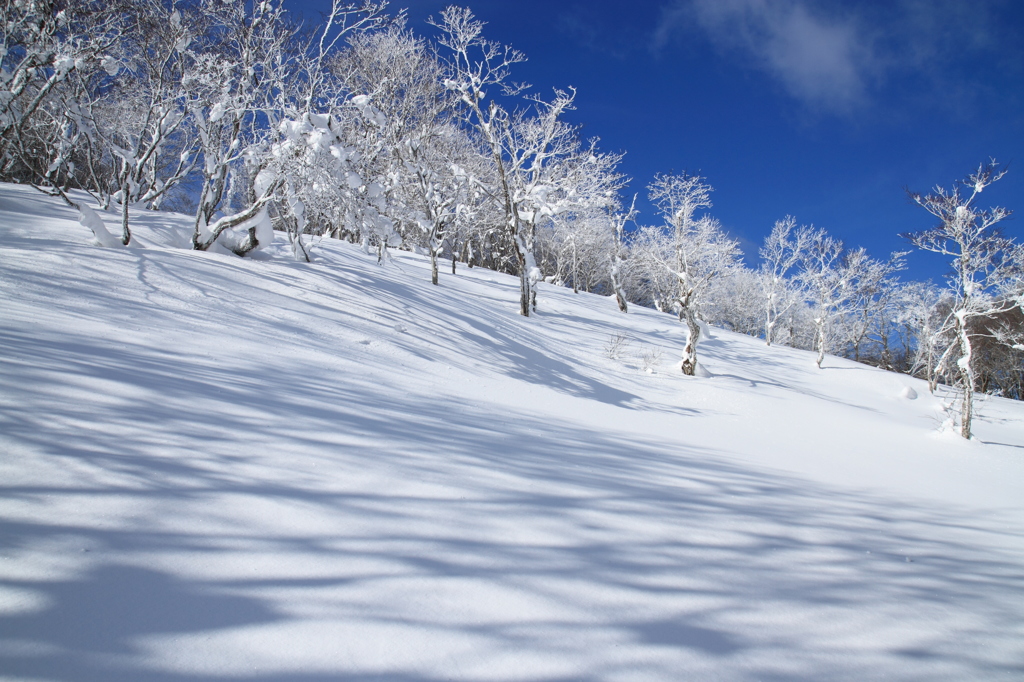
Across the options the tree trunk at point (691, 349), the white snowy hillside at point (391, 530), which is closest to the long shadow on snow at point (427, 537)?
the white snowy hillside at point (391, 530)

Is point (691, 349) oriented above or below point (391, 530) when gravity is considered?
above

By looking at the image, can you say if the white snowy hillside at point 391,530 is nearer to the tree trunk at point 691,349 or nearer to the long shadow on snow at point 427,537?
the long shadow on snow at point 427,537

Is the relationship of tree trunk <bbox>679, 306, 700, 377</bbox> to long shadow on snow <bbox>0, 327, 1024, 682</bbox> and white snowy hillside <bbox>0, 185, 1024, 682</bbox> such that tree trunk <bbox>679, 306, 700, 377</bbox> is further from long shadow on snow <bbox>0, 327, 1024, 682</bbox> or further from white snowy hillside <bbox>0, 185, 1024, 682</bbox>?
long shadow on snow <bbox>0, 327, 1024, 682</bbox>

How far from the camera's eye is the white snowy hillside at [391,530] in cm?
128

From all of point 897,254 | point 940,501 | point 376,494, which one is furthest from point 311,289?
point 897,254

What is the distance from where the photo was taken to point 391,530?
183 cm

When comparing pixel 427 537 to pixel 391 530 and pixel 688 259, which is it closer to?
pixel 391 530

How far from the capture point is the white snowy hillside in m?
1.28

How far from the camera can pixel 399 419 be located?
10.4ft

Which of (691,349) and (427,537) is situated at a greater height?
(691,349)

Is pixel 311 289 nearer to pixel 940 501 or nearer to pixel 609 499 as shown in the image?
pixel 609 499

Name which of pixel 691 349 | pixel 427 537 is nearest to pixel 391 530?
pixel 427 537

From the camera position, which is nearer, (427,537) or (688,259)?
(427,537)

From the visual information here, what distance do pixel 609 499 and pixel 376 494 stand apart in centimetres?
143
